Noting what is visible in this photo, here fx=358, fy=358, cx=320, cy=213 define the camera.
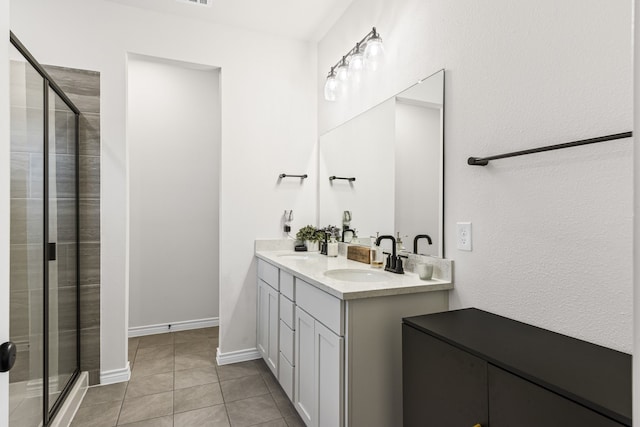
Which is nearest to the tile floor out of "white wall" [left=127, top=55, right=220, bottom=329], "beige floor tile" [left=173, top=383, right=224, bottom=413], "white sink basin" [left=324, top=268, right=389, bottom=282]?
"beige floor tile" [left=173, top=383, right=224, bottom=413]

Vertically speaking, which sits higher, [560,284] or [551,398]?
[560,284]

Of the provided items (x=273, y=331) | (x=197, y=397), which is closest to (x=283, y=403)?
(x=273, y=331)

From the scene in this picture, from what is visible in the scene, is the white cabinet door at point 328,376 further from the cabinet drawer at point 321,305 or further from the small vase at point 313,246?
the small vase at point 313,246

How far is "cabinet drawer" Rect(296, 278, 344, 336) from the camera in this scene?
1.53 meters

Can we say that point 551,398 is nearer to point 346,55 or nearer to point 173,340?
point 346,55

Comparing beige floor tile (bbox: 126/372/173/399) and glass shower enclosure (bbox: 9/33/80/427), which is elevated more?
glass shower enclosure (bbox: 9/33/80/427)

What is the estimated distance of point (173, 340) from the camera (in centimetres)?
335

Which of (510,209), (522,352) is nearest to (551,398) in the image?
(522,352)

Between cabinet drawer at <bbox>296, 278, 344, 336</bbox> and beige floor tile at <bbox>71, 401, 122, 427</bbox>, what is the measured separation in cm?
130

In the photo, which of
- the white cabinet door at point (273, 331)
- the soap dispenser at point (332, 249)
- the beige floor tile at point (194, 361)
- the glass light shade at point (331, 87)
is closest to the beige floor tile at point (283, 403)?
the white cabinet door at point (273, 331)

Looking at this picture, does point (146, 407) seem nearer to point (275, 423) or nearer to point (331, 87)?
point (275, 423)

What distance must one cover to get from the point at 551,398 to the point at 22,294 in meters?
2.06

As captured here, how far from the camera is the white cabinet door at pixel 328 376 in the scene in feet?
4.98

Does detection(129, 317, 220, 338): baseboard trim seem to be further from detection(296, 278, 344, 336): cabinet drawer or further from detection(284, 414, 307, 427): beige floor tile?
detection(296, 278, 344, 336): cabinet drawer
